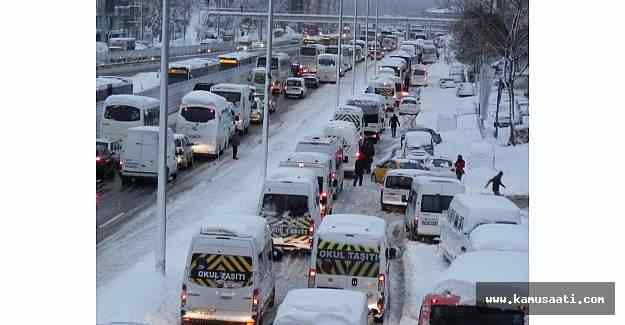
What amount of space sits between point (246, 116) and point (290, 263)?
2562 centimetres

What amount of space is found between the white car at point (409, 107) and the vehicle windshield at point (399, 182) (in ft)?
91.7

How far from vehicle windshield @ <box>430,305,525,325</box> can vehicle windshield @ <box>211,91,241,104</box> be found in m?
34.5

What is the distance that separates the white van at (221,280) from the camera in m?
18.2

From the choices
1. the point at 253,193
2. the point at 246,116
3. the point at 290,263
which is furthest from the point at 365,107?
the point at 290,263

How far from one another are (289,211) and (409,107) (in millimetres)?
36052

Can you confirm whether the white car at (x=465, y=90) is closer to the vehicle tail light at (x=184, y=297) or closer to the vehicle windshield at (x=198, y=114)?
the vehicle windshield at (x=198, y=114)

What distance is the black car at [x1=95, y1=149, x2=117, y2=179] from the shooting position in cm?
3550

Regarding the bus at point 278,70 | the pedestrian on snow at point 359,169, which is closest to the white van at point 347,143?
the pedestrian on snow at point 359,169

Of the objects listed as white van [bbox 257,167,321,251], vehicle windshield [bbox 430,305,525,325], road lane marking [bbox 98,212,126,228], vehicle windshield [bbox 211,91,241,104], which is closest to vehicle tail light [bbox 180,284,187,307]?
vehicle windshield [bbox 430,305,525,325]

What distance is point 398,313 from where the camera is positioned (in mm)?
20594

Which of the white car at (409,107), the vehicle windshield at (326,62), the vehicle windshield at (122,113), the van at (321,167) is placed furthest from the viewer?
the vehicle windshield at (326,62)

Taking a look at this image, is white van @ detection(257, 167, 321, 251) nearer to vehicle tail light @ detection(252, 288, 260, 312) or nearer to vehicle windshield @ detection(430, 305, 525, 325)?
vehicle tail light @ detection(252, 288, 260, 312)

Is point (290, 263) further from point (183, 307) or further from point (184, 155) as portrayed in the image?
point (184, 155)

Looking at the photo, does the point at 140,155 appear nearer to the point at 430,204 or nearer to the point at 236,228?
the point at 430,204
